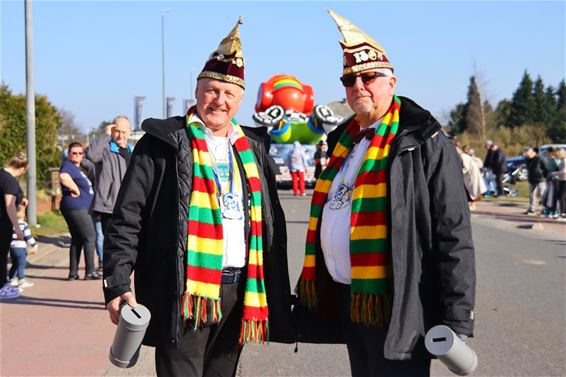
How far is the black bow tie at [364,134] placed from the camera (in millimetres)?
3057


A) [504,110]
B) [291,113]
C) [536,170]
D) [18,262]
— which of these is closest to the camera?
[18,262]

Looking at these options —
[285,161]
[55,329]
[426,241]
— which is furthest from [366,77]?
[285,161]

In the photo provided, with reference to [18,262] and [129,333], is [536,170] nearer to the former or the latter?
[18,262]

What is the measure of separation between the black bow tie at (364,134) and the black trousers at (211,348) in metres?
0.87

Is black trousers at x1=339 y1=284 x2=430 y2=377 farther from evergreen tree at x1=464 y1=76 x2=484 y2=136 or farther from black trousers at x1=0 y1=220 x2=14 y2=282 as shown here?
evergreen tree at x1=464 y1=76 x2=484 y2=136

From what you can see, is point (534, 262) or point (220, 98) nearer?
point (220, 98)

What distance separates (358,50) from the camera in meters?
3.03

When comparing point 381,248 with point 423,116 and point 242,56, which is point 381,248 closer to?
point 423,116

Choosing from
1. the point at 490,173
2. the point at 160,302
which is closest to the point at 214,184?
the point at 160,302

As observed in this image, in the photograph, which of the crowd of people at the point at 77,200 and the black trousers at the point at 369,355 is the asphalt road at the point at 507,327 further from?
the crowd of people at the point at 77,200

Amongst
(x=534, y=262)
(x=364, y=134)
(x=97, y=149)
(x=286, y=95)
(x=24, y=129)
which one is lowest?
(x=534, y=262)

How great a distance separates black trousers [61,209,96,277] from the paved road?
0.97 ft

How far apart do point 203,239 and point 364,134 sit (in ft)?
2.90

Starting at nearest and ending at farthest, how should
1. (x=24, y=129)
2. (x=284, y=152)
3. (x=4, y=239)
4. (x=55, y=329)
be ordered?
(x=55, y=329) < (x=4, y=239) < (x=24, y=129) < (x=284, y=152)
